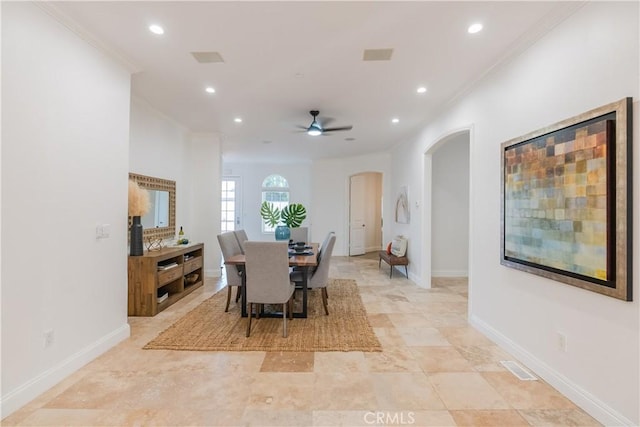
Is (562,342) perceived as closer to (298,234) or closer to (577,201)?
(577,201)

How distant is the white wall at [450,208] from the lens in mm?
6254

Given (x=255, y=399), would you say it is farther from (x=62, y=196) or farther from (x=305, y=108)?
(x=305, y=108)

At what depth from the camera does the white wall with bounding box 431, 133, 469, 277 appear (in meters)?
6.25

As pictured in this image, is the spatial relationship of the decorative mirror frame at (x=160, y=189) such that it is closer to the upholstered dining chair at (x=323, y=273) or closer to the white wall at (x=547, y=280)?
the upholstered dining chair at (x=323, y=273)

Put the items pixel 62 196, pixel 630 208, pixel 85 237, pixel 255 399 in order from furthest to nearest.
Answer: pixel 85 237 < pixel 62 196 < pixel 255 399 < pixel 630 208

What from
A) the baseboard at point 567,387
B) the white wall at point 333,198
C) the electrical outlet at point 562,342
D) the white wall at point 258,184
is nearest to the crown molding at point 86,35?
the electrical outlet at point 562,342

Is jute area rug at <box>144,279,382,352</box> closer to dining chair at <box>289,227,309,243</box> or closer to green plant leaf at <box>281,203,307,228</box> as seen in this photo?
dining chair at <box>289,227,309,243</box>

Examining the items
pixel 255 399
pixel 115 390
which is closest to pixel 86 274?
pixel 115 390

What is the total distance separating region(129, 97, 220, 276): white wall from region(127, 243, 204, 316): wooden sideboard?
1.27m

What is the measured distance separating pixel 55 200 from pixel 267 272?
188 centimetres

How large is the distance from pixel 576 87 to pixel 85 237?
4.03 metres

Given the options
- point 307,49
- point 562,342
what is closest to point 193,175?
point 307,49

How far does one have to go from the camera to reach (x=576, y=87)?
2.21 metres

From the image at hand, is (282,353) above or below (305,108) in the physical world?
below
